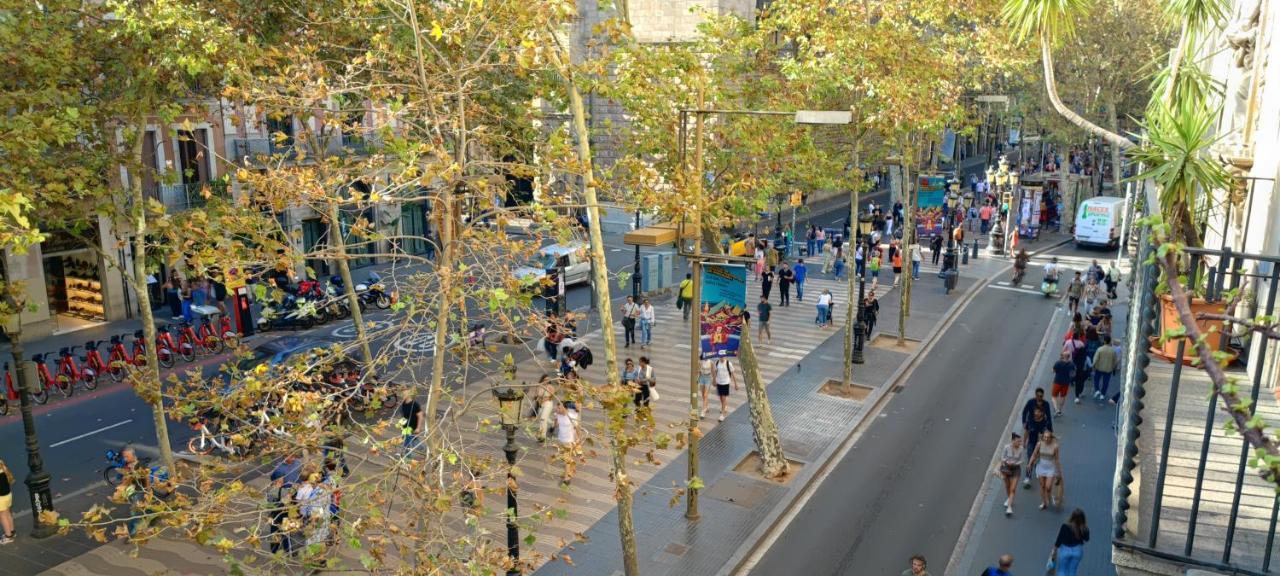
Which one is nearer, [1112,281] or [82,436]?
[82,436]

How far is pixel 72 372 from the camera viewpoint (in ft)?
73.7

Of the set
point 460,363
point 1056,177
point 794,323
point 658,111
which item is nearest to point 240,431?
point 460,363

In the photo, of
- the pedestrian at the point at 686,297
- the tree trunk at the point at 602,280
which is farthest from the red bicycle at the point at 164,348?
the tree trunk at the point at 602,280

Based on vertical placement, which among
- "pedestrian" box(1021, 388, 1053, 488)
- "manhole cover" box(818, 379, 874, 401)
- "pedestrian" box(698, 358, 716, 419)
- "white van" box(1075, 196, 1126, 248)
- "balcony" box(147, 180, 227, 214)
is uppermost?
"balcony" box(147, 180, 227, 214)

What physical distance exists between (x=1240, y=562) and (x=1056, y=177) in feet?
172

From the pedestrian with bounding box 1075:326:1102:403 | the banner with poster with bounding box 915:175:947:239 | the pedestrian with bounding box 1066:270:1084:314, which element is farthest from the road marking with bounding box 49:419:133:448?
the pedestrian with bounding box 1066:270:1084:314

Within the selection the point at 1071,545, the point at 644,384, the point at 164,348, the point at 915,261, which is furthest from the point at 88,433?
the point at 915,261

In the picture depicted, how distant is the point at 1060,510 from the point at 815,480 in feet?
14.0

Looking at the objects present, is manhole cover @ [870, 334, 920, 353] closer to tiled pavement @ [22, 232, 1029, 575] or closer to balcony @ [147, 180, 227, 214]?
tiled pavement @ [22, 232, 1029, 575]

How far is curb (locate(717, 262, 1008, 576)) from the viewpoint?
14.6 meters

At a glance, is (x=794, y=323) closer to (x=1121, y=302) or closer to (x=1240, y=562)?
(x=1121, y=302)

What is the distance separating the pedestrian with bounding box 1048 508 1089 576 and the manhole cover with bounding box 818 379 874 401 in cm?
946

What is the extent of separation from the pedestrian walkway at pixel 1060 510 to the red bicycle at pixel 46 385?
2020 cm

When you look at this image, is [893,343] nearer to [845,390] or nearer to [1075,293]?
[845,390]
